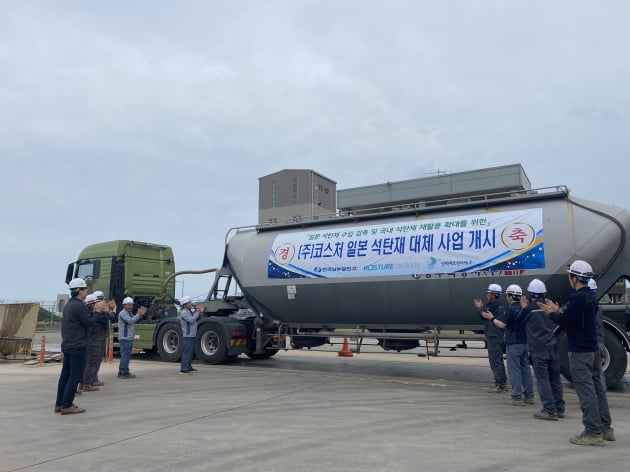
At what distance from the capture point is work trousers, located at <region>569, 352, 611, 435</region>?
19.3 ft

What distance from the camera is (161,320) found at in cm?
1520

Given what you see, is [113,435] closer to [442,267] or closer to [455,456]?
[455,456]

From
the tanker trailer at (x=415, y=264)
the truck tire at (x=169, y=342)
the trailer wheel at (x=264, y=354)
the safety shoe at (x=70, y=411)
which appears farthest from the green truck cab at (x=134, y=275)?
the safety shoe at (x=70, y=411)

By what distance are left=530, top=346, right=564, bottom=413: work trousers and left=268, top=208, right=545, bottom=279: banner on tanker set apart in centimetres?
282

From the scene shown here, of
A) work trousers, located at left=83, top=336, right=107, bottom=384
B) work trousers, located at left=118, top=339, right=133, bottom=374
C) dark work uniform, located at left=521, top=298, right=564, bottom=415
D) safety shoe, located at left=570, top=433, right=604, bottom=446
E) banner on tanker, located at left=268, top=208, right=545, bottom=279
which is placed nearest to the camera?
safety shoe, located at left=570, top=433, right=604, bottom=446

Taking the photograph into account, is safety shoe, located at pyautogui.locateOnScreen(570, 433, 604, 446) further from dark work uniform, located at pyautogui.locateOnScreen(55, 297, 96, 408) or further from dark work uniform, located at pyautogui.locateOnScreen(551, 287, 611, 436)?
dark work uniform, located at pyautogui.locateOnScreen(55, 297, 96, 408)

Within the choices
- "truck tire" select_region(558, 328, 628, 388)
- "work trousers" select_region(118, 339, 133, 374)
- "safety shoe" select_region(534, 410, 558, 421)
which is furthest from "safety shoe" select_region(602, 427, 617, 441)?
"work trousers" select_region(118, 339, 133, 374)

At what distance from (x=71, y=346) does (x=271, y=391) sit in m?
3.72

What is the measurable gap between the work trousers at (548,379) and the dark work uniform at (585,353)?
1.06 m

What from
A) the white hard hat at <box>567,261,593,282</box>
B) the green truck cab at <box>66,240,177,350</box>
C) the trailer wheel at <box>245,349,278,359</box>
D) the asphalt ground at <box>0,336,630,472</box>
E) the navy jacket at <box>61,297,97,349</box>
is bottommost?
the asphalt ground at <box>0,336,630,472</box>

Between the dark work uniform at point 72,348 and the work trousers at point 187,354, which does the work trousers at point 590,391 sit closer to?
the dark work uniform at point 72,348

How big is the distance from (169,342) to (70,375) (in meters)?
7.37

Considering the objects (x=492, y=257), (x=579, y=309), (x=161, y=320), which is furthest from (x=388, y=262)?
(x=161, y=320)

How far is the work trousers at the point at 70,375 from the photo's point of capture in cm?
762
